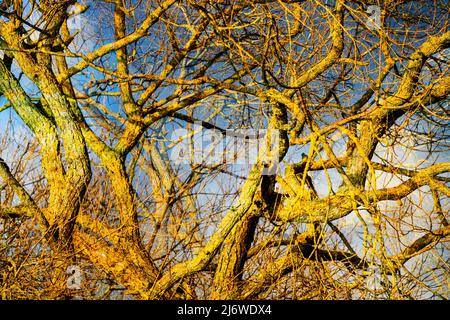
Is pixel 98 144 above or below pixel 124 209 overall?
above

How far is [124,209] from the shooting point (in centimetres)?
599

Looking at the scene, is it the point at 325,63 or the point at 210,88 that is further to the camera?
the point at 210,88

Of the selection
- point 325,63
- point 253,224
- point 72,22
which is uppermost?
point 72,22

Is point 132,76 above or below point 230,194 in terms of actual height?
above

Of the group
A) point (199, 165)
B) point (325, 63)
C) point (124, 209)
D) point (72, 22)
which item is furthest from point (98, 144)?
point (325, 63)

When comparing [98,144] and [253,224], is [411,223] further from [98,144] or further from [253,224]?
[98,144]

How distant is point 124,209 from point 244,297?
185 centimetres

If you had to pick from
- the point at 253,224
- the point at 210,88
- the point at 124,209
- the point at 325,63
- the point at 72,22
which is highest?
the point at 72,22

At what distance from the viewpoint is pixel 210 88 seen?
6395 mm

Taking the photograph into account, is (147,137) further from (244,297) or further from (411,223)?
(411,223)

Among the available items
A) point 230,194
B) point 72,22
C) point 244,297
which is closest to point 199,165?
point 230,194

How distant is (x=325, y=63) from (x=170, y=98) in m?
2.83
